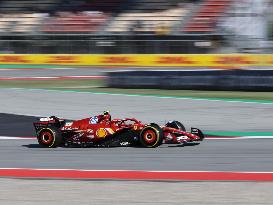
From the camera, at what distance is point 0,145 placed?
38.8ft

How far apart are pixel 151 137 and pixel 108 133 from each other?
2.45 ft

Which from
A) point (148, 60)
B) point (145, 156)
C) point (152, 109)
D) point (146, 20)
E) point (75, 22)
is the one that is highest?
point (75, 22)

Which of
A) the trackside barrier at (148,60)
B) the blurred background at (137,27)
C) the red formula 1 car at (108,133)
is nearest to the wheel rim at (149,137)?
the red formula 1 car at (108,133)

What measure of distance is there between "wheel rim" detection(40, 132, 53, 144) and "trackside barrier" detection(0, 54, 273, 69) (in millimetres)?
18189

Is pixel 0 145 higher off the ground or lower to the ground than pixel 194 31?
lower

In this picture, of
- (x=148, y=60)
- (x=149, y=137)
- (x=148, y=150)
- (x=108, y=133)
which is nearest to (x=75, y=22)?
(x=148, y=60)

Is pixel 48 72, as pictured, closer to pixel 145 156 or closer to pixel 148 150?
pixel 148 150

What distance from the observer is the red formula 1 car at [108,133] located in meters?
Result: 10.9

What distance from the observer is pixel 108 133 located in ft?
36.4

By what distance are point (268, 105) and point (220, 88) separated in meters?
3.27

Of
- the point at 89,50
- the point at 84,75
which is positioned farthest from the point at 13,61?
the point at 84,75

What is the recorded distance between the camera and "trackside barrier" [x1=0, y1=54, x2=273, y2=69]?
28797mm

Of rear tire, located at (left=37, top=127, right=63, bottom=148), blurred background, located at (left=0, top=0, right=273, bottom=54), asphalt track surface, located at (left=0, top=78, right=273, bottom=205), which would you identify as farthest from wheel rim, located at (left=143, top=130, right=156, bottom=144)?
blurred background, located at (left=0, top=0, right=273, bottom=54)

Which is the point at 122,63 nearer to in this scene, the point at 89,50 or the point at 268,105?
the point at 89,50
